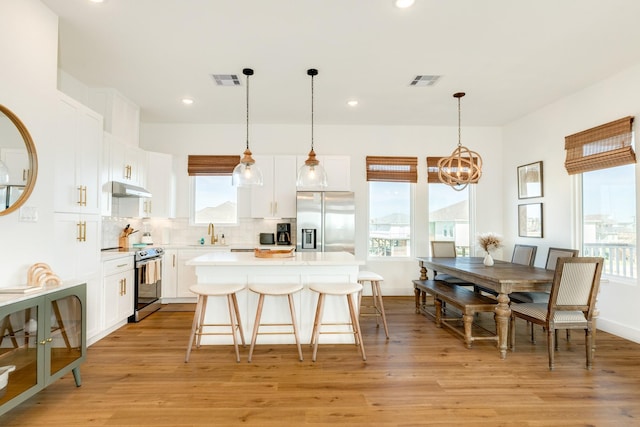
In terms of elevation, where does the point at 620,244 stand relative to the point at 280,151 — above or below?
below

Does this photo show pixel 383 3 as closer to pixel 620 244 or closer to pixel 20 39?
pixel 20 39

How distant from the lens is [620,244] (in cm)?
388

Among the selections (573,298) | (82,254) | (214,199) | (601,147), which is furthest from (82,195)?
(601,147)

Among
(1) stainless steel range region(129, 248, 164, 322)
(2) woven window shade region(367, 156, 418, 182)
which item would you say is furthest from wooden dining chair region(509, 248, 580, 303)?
(1) stainless steel range region(129, 248, 164, 322)

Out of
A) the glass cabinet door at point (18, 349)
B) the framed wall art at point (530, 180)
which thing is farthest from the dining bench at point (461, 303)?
the glass cabinet door at point (18, 349)

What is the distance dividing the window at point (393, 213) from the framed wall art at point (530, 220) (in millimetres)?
1728

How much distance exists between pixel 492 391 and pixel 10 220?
148 inches

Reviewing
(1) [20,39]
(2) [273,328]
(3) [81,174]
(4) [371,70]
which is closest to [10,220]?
(3) [81,174]

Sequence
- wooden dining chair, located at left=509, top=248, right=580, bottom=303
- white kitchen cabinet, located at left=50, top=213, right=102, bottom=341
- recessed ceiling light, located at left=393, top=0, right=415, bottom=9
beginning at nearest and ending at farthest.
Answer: recessed ceiling light, located at left=393, top=0, right=415, bottom=9
white kitchen cabinet, located at left=50, top=213, right=102, bottom=341
wooden dining chair, located at left=509, top=248, right=580, bottom=303

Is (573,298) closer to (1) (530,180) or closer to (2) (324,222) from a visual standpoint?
(1) (530,180)

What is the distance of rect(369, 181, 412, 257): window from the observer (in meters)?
5.93

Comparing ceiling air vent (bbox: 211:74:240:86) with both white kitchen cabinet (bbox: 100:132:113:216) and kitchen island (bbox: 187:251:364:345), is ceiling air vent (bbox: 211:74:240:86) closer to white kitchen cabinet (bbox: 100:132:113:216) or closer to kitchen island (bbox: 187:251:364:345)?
white kitchen cabinet (bbox: 100:132:113:216)

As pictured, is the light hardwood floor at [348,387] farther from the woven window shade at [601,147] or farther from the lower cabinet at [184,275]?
the woven window shade at [601,147]

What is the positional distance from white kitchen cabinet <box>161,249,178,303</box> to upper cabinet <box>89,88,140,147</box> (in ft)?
5.59
